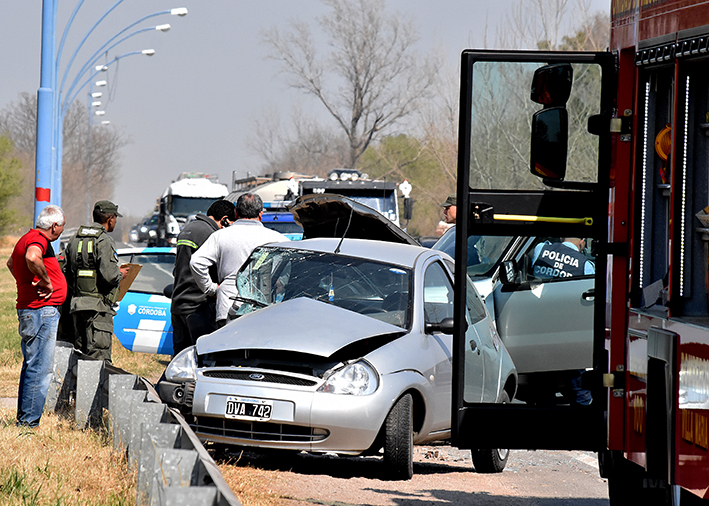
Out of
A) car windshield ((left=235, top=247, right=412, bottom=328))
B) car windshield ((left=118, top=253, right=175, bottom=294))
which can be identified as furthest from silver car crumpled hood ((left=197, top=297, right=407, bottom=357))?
car windshield ((left=118, top=253, right=175, bottom=294))

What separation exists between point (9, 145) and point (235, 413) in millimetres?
55977

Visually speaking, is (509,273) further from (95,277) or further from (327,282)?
→ (95,277)

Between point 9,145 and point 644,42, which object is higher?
point 9,145

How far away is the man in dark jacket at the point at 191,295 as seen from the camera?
8695 mm

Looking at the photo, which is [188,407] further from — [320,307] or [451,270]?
[451,270]

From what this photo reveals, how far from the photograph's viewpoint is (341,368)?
6184mm

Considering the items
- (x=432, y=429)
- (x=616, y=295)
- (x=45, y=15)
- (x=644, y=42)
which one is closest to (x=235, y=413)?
(x=432, y=429)

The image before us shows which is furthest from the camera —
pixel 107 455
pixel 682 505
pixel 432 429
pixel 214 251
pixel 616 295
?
pixel 214 251

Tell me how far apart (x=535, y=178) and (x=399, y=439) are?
2421 millimetres

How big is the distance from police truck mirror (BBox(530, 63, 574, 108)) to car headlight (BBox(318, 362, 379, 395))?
2.50 m

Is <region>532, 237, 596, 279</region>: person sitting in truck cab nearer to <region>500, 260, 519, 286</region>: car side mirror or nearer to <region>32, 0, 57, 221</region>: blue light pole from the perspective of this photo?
<region>500, 260, 519, 286</region>: car side mirror

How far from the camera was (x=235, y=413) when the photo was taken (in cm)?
610

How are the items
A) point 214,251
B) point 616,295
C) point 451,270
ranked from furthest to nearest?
1. point 214,251
2. point 451,270
3. point 616,295

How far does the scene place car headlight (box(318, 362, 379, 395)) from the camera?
611 centimetres
